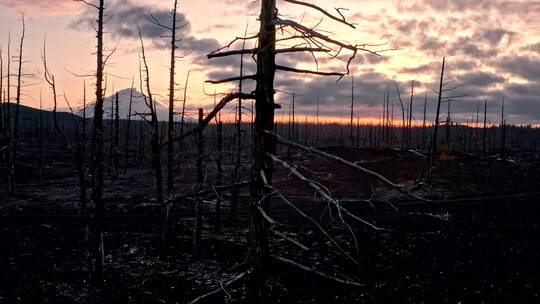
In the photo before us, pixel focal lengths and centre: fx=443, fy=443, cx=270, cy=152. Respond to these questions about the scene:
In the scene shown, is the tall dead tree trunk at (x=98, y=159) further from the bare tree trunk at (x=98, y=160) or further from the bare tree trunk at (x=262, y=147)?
the bare tree trunk at (x=262, y=147)

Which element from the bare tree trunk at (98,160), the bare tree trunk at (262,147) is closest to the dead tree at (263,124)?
the bare tree trunk at (262,147)

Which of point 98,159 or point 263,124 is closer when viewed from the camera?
point 263,124

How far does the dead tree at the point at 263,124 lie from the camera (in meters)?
5.17

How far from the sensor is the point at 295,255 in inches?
812

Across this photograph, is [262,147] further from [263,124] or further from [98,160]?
[98,160]

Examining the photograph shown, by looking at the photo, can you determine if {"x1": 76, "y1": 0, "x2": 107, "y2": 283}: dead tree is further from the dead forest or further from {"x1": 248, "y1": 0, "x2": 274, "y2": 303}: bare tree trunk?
{"x1": 248, "y1": 0, "x2": 274, "y2": 303}: bare tree trunk

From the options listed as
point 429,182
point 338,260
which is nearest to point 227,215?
point 338,260

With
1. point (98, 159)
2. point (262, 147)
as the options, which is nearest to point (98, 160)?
point (98, 159)

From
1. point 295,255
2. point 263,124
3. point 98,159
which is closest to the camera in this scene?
point 263,124

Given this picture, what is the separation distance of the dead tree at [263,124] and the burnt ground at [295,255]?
5.33 ft

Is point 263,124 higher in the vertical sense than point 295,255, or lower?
higher

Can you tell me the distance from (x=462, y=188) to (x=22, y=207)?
37.8 metres

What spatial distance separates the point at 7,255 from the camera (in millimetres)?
19891

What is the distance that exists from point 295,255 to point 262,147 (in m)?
16.0
